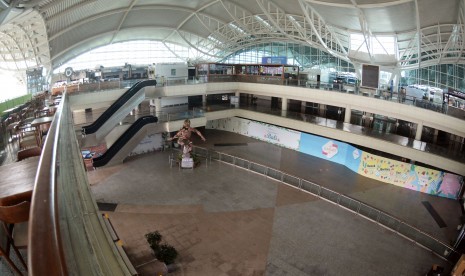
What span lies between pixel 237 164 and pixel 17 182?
21.5 meters

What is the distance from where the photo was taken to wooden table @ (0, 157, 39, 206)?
2.78 meters

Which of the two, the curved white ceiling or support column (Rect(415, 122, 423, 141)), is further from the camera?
the curved white ceiling

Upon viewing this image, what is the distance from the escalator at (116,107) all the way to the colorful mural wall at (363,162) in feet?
38.3

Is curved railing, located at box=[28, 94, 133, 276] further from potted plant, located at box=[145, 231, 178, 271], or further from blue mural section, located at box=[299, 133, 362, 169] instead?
blue mural section, located at box=[299, 133, 362, 169]

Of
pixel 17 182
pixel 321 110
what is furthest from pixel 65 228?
pixel 321 110

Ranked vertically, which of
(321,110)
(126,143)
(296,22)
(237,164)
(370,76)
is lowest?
(237,164)

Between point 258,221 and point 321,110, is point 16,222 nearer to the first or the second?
point 258,221

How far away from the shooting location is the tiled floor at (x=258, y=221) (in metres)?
13.3

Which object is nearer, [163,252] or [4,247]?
[4,247]

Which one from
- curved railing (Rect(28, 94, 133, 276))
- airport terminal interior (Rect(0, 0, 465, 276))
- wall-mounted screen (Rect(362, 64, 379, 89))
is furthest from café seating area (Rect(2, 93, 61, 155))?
wall-mounted screen (Rect(362, 64, 379, 89))

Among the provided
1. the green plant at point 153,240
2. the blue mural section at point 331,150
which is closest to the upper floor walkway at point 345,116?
the blue mural section at point 331,150

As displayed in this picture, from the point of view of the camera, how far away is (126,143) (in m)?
25.0

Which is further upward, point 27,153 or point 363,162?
point 27,153

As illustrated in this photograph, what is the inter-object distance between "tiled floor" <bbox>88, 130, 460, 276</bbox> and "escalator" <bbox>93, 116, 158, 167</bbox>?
0.88 metres
